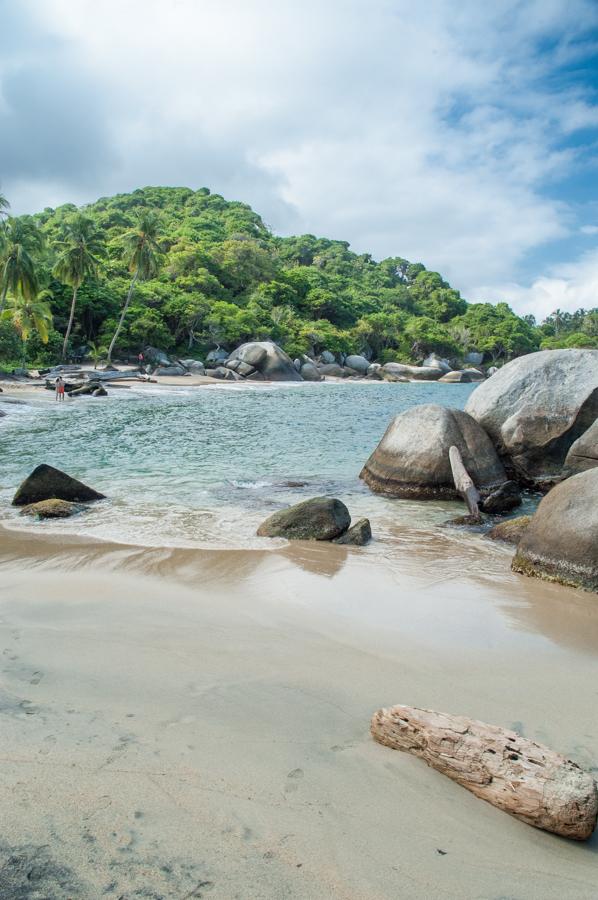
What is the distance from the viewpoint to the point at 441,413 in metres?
11.2

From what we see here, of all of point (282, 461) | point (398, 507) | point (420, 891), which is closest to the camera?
point (420, 891)

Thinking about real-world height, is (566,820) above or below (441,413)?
below

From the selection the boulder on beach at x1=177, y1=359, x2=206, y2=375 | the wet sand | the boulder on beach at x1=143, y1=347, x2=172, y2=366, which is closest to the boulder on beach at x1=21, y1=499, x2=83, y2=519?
the wet sand

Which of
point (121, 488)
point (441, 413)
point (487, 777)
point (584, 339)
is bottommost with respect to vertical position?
point (121, 488)

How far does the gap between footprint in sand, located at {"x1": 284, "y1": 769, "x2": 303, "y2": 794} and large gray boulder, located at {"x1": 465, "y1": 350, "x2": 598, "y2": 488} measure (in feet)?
31.4

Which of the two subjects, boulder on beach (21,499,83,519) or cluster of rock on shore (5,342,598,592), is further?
cluster of rock on shore (5,342,598,592)

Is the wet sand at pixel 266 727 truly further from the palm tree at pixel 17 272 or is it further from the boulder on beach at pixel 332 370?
the boulder on beach at pixel 332 370

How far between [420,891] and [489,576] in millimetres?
4719

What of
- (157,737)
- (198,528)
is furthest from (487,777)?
(198,528)

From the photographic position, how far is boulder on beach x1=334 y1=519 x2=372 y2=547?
24.7 feet

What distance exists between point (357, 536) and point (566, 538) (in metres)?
2.49

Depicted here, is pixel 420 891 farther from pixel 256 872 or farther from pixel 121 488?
pixel 121 488

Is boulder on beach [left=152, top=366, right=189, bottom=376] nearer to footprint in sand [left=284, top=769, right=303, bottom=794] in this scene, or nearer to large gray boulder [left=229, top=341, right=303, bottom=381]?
large gray boulder [left=229, top=341, right=303, bottom=381]

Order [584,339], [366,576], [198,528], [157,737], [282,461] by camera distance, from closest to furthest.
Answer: [157,737] < [366,576] < [198,528] < [282,461] < [584,339]
